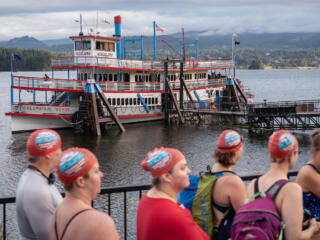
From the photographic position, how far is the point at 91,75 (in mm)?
37219

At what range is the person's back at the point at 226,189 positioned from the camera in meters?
4.05

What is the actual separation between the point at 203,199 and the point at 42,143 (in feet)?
5.28

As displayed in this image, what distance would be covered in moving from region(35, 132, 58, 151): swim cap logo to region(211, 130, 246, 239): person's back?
5.15ft

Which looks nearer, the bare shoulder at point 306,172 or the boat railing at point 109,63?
the bare shoulder at point 306,172

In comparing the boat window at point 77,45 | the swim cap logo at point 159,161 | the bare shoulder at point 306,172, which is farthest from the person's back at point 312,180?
the boat window at point 77,45

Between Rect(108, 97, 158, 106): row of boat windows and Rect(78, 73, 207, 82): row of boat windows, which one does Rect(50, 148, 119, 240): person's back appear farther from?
→ Rect(78, 73, 207, 82): row of boat windows

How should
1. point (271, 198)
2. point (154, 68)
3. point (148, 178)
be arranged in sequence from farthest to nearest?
1. point (154, 68)
2. point (148, 178)
3. point (271, 198)

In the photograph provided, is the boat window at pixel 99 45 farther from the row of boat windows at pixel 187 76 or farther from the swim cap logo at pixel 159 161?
the swim cap logo at pixel 159 161

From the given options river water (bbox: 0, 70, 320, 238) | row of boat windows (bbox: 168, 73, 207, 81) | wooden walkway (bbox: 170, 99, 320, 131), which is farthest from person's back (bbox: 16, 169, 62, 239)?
row of boat windows (bbox: 168, 73, 207, 81)

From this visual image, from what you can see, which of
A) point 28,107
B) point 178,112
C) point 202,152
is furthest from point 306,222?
point 178,112

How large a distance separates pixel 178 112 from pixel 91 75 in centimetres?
841

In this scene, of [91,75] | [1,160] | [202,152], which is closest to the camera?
[1,160]

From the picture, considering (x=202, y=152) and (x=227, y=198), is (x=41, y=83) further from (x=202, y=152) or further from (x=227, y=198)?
(x=227, y=198)

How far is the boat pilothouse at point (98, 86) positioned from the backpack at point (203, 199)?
30.1 meters
